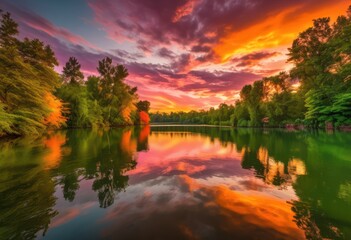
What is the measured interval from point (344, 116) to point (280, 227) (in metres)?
40.3

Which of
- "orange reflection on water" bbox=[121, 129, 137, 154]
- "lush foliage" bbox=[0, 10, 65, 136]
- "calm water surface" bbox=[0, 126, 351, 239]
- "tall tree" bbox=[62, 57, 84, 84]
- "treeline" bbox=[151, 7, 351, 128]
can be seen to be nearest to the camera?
"calm water surface" bbox=[0, 126, 351, 239]

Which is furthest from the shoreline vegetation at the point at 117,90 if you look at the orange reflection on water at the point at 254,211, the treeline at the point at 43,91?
the orange reflection on water at the point at 254,211

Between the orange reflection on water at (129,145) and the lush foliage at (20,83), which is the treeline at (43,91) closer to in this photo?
the lush foliage at (20,83)

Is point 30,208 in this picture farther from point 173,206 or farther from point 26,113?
point 26,113

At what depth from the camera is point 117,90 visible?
194 ft

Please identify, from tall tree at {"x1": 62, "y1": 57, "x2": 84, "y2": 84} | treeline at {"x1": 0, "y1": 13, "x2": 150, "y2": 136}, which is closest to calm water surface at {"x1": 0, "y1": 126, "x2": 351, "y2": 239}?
treeline at {"x1": 0, "y1": 13, "x2": 150, "y2": 136}

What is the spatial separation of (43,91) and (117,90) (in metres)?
40.3

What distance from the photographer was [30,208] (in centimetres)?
448

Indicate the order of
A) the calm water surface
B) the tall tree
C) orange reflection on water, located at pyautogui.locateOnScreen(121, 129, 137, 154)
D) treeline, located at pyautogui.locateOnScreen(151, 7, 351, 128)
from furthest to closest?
the tall tree < treeline, located at pyautogui.locateOnScreen(151, 7, 351, 128) < orange reflection on water, located at pyautogui.locateOnScreen(121, 129, 137, 154) < the calm water surface

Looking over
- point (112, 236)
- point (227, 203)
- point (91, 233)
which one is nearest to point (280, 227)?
point (227, 203)

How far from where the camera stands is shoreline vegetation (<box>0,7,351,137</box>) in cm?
1823

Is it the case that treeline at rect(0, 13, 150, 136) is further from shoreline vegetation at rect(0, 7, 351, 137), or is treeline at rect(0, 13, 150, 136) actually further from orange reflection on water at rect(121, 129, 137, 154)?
orange reflection on water at rect(121, 129, 137, 154)

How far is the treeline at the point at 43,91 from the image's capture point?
1716 centimetres

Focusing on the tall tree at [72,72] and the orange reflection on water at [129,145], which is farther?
the tall tree at [72,72]
